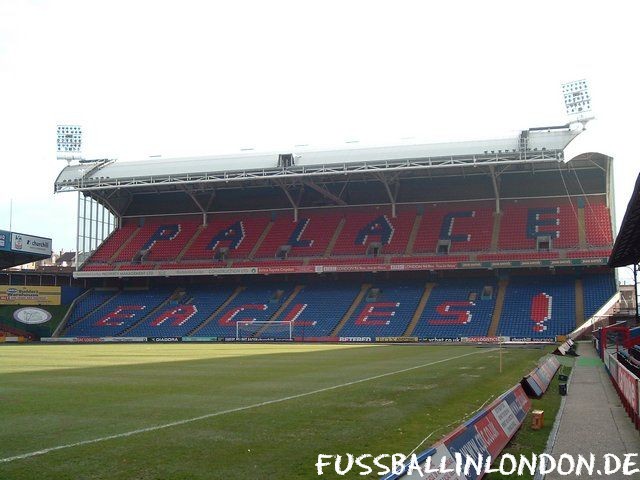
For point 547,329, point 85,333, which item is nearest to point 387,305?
point 547,329

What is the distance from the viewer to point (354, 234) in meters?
67.6

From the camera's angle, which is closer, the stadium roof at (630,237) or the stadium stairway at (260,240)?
the stadium roof at (630,237)

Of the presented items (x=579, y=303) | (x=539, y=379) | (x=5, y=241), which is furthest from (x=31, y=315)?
(x=539, y=379)

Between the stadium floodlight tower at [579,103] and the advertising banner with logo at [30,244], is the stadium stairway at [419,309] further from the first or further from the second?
the advertising banner with logo at [30,244]

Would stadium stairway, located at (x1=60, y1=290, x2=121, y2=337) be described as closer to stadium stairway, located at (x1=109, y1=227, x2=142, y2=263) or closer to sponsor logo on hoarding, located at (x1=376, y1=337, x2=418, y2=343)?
stadium stairway, located at (x1=109, y1=227, x2=142, y2=263)

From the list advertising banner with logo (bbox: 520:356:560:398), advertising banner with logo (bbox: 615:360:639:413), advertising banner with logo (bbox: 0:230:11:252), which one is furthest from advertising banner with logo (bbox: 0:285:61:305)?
advertising banner with logo (bbox: 615:360:639:413)

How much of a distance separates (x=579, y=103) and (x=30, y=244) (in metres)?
51.7

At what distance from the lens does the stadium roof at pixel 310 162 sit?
184ft

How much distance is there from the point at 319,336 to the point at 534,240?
21.3 metres

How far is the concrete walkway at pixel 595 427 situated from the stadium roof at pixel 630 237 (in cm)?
587

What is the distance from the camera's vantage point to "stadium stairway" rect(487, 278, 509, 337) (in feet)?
176

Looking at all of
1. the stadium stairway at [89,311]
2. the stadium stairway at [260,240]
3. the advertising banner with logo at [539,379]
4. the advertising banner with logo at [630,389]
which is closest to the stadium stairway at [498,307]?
the stadium stairway at [260,240]

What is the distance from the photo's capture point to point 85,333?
64.1 meters

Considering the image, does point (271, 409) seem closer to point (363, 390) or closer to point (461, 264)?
point (363, 390)
